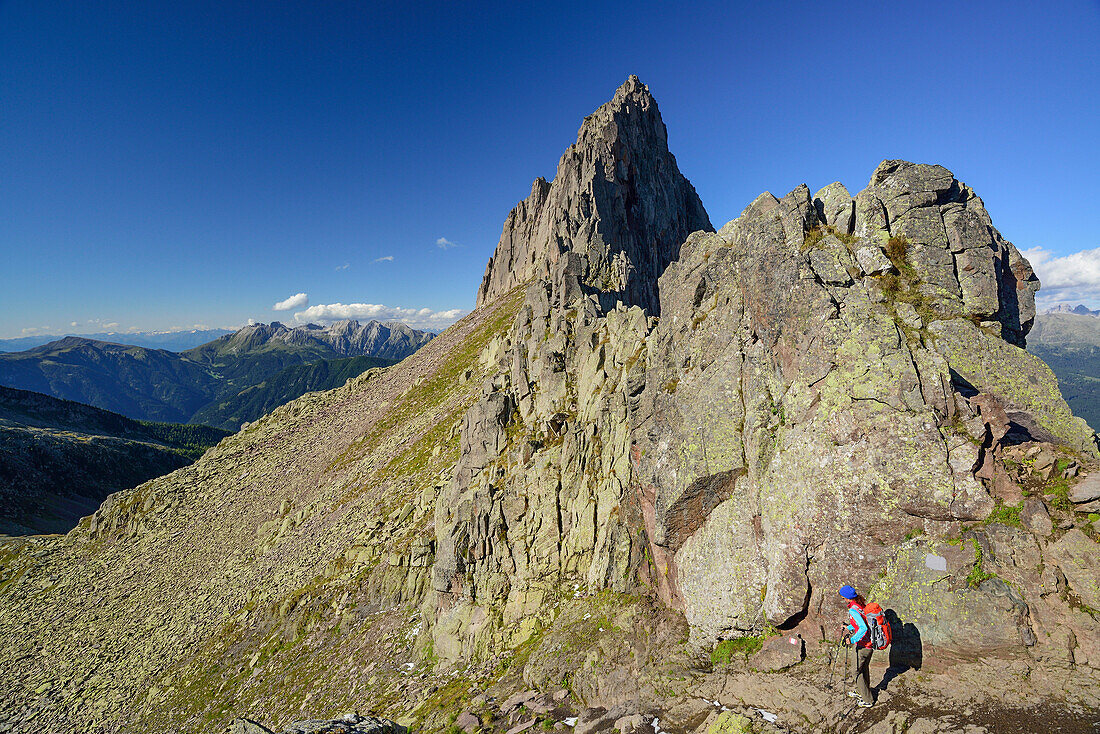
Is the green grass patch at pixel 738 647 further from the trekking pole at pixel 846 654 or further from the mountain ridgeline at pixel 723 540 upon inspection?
the trekking pole at pixel 846 654

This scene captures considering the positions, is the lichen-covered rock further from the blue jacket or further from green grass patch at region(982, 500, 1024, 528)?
the blue jacket

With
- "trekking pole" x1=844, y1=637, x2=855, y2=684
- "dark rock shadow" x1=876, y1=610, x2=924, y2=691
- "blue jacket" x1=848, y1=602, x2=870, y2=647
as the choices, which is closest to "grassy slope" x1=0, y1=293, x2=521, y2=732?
"trekking pole" x1=844, y1=637, x2=855, y2=684

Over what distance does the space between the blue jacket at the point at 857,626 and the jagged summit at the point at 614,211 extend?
60.4 meters

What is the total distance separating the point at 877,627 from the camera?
11.9 metres

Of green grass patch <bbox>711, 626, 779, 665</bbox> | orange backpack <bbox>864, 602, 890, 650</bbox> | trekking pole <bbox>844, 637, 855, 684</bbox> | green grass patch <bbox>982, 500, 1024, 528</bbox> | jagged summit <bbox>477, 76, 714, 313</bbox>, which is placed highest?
jagged summit <bbox>477, 76, 714, 313</bbox>

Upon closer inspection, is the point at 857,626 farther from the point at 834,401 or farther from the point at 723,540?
the point at 834,401

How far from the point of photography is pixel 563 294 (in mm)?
44469

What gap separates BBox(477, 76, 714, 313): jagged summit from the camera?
3135 inches

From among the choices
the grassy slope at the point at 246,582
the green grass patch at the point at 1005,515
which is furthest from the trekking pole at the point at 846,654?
the grassy slope at the point at 246,582

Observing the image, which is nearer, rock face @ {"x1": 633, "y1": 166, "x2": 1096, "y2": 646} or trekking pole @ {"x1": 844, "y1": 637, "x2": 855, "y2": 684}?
trekking pole @ {"x1": 844, "y1": 637, "x2": 855, "y2": 684}

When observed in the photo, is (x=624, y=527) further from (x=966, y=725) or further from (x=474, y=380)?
(x=474, y=380)

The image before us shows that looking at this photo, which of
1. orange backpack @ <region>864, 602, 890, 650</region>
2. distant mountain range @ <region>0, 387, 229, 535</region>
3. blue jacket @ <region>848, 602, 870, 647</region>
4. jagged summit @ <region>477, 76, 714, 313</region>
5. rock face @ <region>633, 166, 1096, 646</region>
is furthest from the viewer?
distant mountain range @ <region>0, 387, 229, 535</region>

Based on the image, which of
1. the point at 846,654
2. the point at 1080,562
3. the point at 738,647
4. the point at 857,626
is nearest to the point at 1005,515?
the point at 1080,562

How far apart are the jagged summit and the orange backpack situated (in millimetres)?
60409
